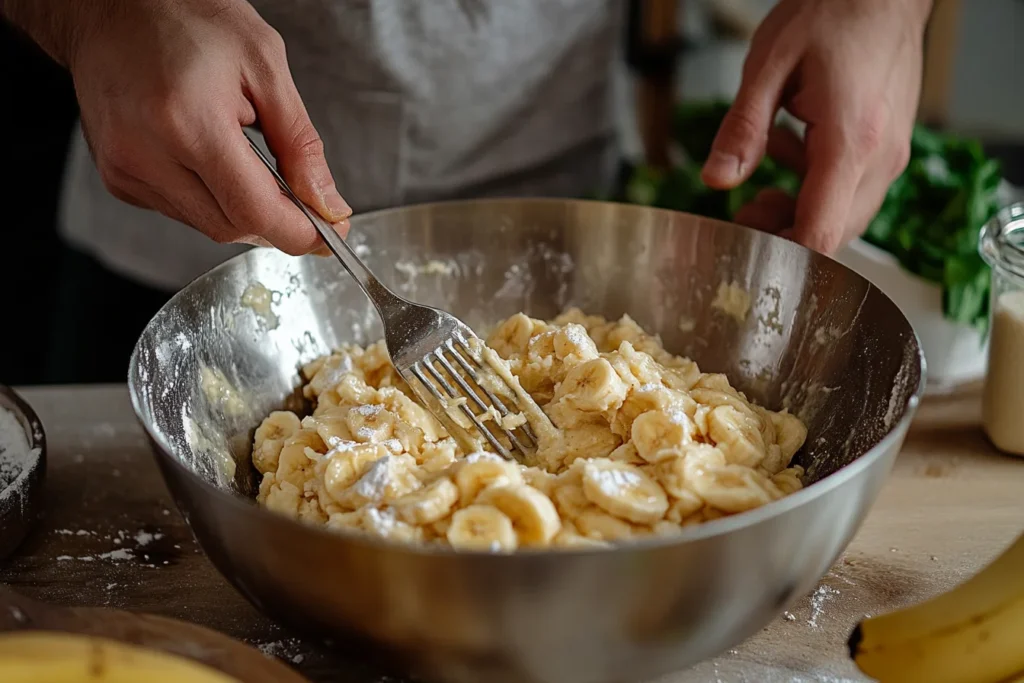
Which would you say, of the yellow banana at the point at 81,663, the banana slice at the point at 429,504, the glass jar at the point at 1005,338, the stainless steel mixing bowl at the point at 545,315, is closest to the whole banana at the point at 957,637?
the stainless steel mixing bowl at the point at 545,315

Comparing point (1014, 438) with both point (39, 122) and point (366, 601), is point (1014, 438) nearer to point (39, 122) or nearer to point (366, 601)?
point (366, 601)

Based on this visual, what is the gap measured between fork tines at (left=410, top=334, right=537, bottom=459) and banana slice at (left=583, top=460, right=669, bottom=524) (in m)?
0.20

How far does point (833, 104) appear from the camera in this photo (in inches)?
57.4

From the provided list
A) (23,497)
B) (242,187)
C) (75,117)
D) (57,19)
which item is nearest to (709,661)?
(242,187)

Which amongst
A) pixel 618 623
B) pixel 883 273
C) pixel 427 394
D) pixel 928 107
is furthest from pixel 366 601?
pixel 928 107

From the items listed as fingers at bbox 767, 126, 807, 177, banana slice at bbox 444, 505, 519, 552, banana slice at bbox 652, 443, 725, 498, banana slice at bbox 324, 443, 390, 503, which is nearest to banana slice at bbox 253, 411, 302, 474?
banana slice at bbox 324, 443, 390, 503

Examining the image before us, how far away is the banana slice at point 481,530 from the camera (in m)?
0.96

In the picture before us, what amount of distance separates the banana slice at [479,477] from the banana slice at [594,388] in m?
0.20

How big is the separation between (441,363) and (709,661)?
0.52m

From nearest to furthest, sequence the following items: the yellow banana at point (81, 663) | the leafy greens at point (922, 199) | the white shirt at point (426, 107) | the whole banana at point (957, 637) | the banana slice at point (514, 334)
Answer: the yellow banana at point (81, 663) < the whole banana at point (957, 637) < the banana slice at point (514, 334) < the leafy greens at point (922, 199) < the white shirt at point (426, 107)

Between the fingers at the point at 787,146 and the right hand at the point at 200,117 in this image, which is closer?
the right hand at the point at 200,117

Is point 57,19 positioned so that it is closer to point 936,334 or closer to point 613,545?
point 613,545

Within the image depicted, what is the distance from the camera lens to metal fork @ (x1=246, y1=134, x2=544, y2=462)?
125 cm

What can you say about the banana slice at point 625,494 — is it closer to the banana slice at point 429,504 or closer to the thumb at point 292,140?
the banana slice at point 429,504
